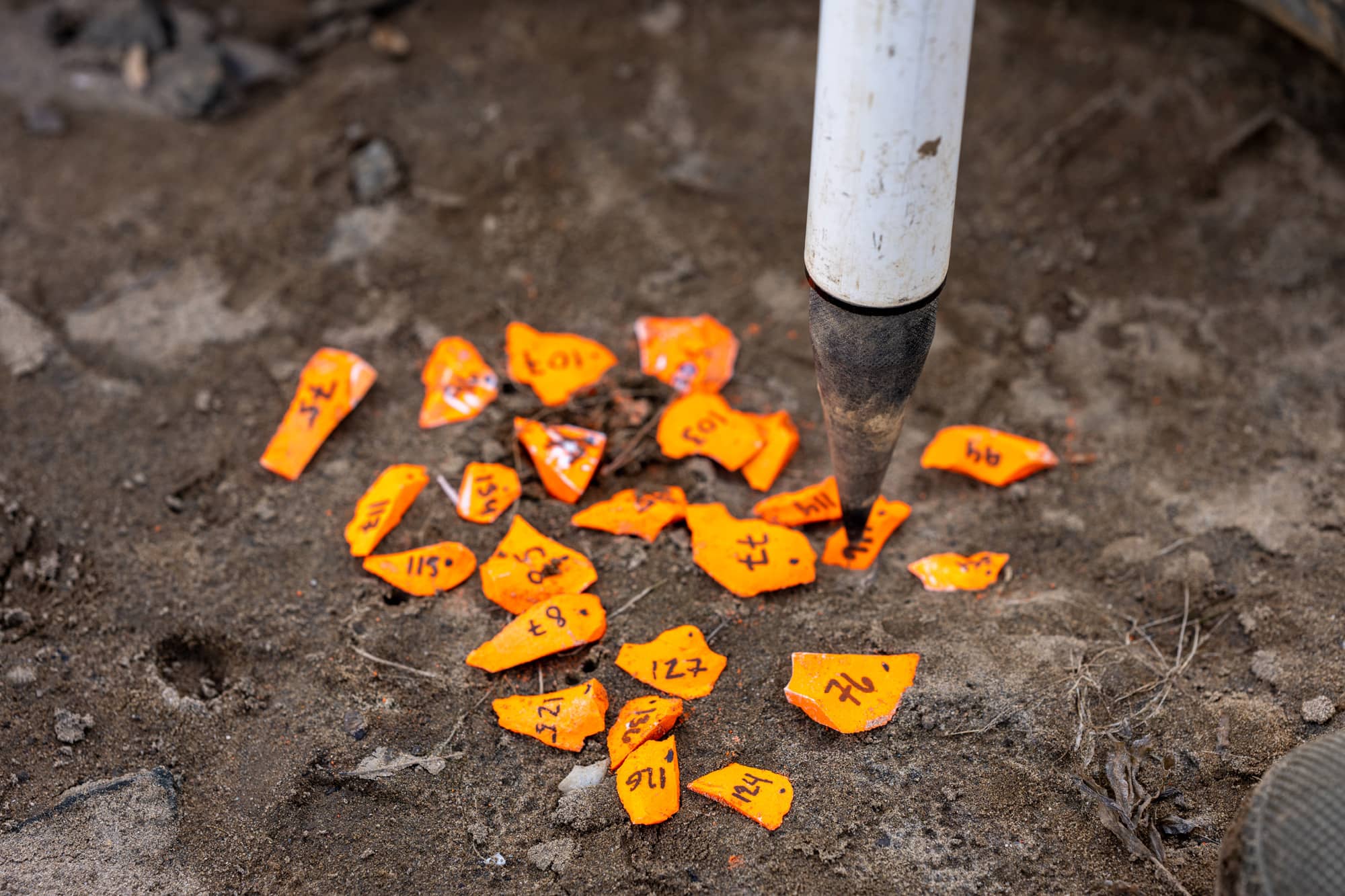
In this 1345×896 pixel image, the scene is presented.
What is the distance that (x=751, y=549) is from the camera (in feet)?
9.45

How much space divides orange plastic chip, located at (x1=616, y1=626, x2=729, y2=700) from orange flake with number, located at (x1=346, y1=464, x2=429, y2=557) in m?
0.86

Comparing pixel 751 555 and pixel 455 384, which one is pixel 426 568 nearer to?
pixel 455 384

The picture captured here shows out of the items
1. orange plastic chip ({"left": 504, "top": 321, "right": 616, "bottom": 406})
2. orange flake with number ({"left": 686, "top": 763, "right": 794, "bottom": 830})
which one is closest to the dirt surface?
orange flake with number ({"left": 686, "top": 763, "right": 794, "bottom": 830})

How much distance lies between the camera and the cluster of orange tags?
2469 mm

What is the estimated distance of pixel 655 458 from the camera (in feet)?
10.9

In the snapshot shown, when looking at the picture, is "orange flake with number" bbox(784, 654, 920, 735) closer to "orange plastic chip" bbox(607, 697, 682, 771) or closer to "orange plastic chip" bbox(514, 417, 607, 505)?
"orange plastic chip" bbox(607, 697, 682, 771)

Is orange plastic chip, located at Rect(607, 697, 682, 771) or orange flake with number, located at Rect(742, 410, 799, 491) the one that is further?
orange flake with number, located at Rect(742, 410, 799, 491)

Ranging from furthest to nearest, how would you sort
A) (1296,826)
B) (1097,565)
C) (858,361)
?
(1097,565), (858,361), (1296,826)

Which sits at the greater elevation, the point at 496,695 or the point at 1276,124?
the point at 1276,124

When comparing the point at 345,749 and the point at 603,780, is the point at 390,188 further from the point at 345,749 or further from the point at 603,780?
the point at 603,780

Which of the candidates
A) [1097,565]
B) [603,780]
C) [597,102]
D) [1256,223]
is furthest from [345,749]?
[1256,223]

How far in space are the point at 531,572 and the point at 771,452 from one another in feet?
2.88

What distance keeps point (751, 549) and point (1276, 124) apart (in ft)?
9.78

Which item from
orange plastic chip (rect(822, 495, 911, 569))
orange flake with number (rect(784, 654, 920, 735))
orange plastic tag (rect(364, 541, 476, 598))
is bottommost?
orange plastic tag (rect(364, 541, 476, 598))
